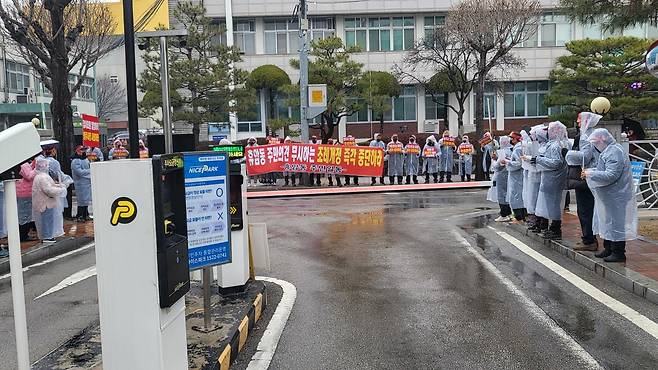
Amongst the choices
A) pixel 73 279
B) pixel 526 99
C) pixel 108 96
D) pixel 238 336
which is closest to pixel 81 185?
pixel 73 279

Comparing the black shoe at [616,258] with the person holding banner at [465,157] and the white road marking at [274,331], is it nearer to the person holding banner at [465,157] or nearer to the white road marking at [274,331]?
the white road marking at [274,331]

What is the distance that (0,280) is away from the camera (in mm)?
9375

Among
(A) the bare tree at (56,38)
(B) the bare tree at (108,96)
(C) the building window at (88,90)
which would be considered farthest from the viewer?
(B) the bare tree at (108,96)

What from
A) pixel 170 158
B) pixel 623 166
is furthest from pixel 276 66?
pixel 170 158

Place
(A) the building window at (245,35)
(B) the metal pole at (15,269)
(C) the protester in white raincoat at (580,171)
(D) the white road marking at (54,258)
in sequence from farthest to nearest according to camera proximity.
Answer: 1. (A) the building window at (245,35)
2. (D) the white road marking at (54,258)
3. (C) the protester in white raincoat at (580,171)
4. (B) the metal pole at (15,269)

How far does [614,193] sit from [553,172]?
6.51 feet

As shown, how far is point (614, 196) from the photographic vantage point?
858 cm

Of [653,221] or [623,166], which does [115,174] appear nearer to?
[623,166]

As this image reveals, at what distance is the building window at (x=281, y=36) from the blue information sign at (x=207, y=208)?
135 feet

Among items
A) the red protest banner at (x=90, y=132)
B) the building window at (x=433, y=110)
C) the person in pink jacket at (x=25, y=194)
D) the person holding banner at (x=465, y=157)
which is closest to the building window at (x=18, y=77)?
the building window at (x=433, y=110)

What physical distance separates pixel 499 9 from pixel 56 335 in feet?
82.7

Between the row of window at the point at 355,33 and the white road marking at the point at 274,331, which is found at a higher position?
the row of window at the point at 355,33

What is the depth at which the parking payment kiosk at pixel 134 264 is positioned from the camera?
401 cm

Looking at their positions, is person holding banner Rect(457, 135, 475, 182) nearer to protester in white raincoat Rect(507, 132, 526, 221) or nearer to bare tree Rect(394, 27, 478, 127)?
bare tree Rect(394, 27, 478, 127)
